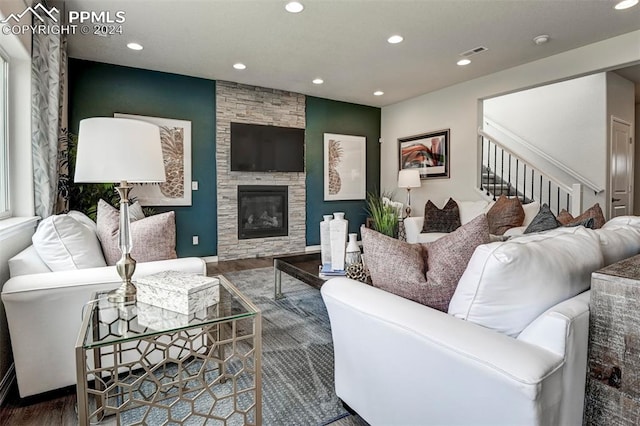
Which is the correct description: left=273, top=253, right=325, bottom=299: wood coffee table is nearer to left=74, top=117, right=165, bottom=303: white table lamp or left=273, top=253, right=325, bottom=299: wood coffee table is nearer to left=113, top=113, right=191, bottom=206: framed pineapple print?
left=74, top=117, right=165, bottom=303: white table lamp

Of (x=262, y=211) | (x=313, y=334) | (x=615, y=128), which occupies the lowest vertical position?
(x=313, y=334)

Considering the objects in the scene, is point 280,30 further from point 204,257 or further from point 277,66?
point 204,257

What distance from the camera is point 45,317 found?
162 centimetres

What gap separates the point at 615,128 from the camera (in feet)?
16.5

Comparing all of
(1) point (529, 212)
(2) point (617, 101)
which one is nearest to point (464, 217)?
(1) point (529, 212)

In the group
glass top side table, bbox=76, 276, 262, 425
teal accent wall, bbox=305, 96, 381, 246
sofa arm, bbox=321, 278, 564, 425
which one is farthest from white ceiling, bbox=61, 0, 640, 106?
sofa arm, bbox=321, 278, 564, 425

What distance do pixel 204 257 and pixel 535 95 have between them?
5.91 metres

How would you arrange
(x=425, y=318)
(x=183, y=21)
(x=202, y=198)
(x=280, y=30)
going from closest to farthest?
(x=425, y=318) < (x=183, y=21) < (x=280, y=30) < (x=202, y=198)

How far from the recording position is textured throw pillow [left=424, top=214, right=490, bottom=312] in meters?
1.21

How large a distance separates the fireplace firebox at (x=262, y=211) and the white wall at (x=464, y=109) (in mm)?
2182

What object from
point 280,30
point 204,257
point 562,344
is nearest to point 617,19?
point 280,30

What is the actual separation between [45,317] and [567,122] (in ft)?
21.4

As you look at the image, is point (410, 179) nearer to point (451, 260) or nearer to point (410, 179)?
point (410, 179)

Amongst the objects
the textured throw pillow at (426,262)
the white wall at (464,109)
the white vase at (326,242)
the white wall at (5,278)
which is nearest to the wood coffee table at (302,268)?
the white vase at (326,242)
